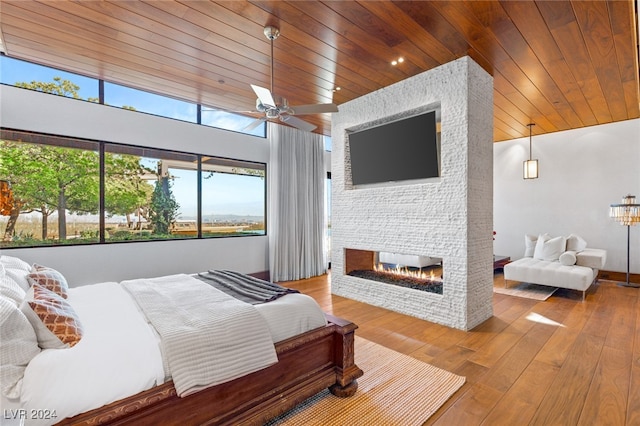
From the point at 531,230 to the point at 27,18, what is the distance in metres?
8.04

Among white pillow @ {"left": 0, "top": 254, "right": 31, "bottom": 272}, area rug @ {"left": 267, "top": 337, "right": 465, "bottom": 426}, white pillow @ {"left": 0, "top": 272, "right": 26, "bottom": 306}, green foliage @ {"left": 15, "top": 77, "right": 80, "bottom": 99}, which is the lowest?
area rug @ {"left": 267, "top": 337, "right": 465, "bottom": 426}

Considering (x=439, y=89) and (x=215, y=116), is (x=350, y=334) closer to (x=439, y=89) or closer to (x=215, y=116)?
(x=439, y=89)

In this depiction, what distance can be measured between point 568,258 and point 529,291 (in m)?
0.75

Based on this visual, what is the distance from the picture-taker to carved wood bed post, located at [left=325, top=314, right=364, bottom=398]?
207 centimetres

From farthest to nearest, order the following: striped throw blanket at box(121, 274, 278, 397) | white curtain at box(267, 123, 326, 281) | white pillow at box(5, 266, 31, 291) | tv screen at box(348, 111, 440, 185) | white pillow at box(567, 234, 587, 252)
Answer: white curtain at box(267, 123, 326, 281), white pillow at box(567, 234, 587, 252), tv screen at box(348, 111, 440, 185), white pillow at box(5, 266, 31, 291), striped throw blanket at box(121, 274, 278, 397)

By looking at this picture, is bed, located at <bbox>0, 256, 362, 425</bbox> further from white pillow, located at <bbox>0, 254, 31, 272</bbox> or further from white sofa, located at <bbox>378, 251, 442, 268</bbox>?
white sofa, located at <bbox>378, 251, 442, 268</bbox>

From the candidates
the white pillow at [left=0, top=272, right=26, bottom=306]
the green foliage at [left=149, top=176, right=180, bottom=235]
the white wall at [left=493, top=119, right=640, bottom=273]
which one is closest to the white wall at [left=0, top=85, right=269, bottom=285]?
the green foliage at [left=149, top=176, right=180, bottom=235]

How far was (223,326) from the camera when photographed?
171cm

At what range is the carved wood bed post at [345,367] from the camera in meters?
2.07

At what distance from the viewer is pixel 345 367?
2.11 m

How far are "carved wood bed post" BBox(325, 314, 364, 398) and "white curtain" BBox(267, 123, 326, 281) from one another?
336cm

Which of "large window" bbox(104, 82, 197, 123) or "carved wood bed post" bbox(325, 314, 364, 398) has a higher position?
"large window" bbox(104, 82, 197, 123)

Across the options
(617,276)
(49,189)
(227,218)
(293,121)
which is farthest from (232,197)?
(617,276)

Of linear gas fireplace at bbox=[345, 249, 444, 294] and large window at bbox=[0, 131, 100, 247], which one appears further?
linear gas fireplace at bbox=[345, 249, 444, 294]
